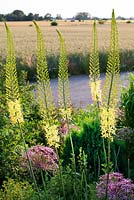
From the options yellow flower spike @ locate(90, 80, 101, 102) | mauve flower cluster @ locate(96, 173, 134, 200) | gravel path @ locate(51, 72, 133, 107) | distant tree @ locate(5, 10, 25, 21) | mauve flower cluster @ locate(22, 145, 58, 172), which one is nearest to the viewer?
yellow flower spike @ locate(90, 80, 101, 102)

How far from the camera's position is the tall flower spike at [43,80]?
293 centimetres

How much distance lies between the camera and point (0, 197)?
168 inches

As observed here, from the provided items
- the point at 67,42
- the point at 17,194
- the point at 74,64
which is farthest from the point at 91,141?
the point at 67,42

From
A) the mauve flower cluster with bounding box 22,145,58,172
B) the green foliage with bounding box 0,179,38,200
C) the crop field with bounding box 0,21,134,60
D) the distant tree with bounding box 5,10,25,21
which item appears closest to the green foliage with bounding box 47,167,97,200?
the green foliage with bounding box 0,179,38,200

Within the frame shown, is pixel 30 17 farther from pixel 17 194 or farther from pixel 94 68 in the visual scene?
pixel 94 68

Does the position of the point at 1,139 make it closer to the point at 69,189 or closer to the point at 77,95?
→ the point at 69,189

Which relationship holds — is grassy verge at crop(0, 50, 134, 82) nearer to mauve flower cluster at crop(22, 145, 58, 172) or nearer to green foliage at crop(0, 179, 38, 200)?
mauve flower cluster at crop(22, 145, 58, 172)

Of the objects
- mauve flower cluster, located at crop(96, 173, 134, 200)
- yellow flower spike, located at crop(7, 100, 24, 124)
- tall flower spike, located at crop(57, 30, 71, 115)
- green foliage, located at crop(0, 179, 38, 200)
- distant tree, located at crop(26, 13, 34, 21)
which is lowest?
distant tree, located at crop(26, 13, 34, 21)

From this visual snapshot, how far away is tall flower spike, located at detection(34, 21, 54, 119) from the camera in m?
2.93

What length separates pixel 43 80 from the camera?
3.04 metres

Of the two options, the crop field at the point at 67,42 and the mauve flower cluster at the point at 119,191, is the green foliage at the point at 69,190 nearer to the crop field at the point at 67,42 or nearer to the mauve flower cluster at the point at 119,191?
the mauve flower cluster at the point at 119,191

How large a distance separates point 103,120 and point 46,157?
2075 mm

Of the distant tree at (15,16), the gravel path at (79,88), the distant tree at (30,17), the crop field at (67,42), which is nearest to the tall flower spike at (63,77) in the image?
the gravel path at (79,88)

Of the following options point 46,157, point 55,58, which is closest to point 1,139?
point 46,157
